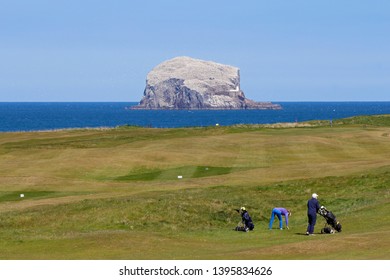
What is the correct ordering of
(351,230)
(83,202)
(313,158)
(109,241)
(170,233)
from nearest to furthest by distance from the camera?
1. (109,241)
2. (351,230)
3. (170,233)
4. (83,202)
5. (313,158)

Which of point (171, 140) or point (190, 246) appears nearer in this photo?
point (190, 246)

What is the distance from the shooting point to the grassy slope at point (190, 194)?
105ft

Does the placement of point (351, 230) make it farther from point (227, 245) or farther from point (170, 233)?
point (170, 233)

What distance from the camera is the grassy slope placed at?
32.1 metres

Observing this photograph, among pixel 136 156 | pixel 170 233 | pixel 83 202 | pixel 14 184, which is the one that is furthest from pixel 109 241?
pixel 136 156

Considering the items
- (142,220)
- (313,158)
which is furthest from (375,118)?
(142,220)

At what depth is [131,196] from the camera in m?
50.1

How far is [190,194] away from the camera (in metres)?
49.8

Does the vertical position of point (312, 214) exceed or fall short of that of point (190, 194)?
it exceeds it

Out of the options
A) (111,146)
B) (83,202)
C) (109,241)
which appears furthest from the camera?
(111,146)

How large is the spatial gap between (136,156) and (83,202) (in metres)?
24.8

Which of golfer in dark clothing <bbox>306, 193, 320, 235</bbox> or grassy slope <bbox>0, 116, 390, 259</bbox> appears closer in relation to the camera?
grassy slope <bbox>0, 116, 390, 259</bbox>

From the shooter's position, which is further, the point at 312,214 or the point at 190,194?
the point at 190,194

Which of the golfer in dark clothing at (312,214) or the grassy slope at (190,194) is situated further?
the golfer in dark clothing at (312,214)
